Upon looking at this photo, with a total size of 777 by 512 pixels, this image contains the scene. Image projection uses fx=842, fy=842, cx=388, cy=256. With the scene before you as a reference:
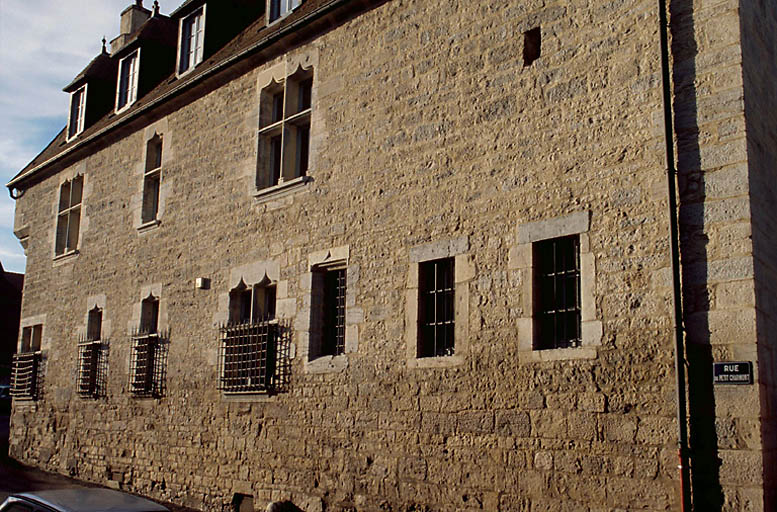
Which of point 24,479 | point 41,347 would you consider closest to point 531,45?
point 24,479

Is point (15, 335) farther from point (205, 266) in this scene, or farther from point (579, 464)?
point (579, 464)

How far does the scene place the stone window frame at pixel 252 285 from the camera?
10.5m

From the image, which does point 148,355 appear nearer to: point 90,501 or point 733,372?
point 90,501

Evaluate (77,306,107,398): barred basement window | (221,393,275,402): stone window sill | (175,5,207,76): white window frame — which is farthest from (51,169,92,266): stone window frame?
(221,393,275,402): stone window sill

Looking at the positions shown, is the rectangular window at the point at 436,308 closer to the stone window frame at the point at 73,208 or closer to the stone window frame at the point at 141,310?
the stone window frame at the point at 141,310

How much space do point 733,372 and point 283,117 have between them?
6871 millimetres

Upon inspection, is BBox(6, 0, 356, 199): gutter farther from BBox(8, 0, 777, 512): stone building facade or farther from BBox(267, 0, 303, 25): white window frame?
BBox(267, 0, 303, 25): white window frame

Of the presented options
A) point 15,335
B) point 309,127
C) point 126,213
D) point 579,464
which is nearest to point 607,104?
point 579,464

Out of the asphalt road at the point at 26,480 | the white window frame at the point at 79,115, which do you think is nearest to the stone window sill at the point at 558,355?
the asphalt road at the point at 26,480

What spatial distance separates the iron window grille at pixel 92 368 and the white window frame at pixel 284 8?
6.06m

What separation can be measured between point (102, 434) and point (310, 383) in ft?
18.0

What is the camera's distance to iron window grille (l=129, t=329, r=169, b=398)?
12555mm

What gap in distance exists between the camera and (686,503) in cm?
635

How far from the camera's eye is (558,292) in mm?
7758
